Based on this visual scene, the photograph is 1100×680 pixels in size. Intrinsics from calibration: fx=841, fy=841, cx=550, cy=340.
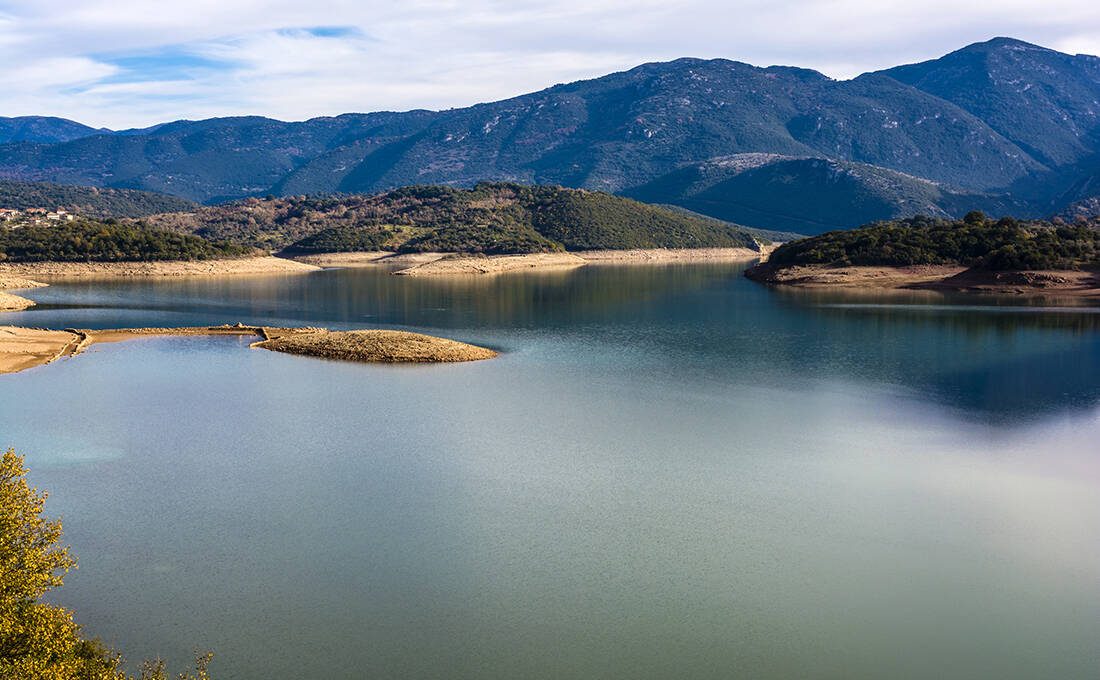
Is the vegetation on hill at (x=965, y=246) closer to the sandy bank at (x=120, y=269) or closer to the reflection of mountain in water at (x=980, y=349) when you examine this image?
the reflection of mountain in water at (x=980, y=349)

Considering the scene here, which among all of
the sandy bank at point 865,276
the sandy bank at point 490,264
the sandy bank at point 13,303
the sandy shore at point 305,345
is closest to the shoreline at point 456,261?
the sandy bank at point 490,264

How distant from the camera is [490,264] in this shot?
162625 millimetres

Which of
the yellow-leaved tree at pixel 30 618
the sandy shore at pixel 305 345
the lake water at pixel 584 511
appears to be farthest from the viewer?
the sandy shore at pixel 305 345

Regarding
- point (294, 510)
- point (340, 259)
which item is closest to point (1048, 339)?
point (294, 510)

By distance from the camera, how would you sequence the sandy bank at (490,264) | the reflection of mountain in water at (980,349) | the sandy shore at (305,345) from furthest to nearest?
the sandy bank at (490,264), the sandy shore at (305,345), the reflection of mountain in water at (980,349)

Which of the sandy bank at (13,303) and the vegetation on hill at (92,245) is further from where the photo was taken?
the vegetation on hill at (92,245)

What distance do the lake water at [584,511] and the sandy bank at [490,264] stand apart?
100 m

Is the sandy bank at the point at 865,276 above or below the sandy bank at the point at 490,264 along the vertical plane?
below

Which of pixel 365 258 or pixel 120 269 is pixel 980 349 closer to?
pixel 120 269

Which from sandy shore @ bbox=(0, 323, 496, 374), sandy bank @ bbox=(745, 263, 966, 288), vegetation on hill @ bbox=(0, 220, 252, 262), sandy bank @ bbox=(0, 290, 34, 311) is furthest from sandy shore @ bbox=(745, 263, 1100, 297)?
vegetation on hill @ bbox=(0, 220, 252, 262)

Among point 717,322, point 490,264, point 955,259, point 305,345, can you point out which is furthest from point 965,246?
point 305,345

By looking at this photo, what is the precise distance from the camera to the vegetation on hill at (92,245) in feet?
448

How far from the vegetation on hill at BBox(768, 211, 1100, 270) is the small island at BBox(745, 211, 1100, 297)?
0.12 meters

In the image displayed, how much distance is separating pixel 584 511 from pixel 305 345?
123ft
